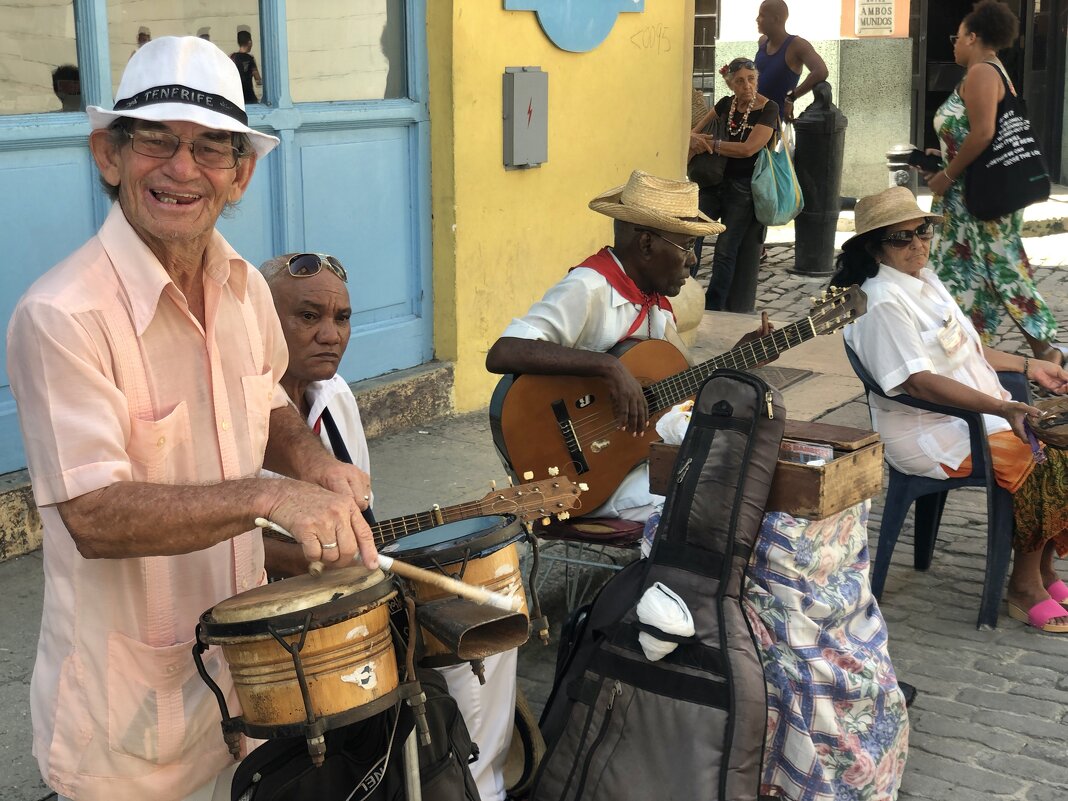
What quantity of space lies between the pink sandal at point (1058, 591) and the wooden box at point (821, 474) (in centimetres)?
147

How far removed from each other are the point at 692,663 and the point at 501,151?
405 centimetres

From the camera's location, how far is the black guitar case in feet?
9.98

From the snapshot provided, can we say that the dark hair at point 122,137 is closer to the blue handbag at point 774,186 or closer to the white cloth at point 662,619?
the white cloth at point 662,619

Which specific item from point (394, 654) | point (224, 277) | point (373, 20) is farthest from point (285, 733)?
point (373, 20)

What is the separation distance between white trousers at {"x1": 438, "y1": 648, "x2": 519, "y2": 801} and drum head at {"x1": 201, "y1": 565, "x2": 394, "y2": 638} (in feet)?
3.35

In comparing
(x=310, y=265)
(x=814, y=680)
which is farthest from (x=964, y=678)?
(x=310, y=265)

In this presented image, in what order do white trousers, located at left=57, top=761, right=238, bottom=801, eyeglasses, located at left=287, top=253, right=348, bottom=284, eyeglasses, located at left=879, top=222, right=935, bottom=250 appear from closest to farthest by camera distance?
white trousers, located at left=57, top=761, right=238, bottom=801, eyeglasses, located at left=287, top=253, right=348, bottom=284, eyeglasses, located at left=879, top=222, right=935, bottom=250

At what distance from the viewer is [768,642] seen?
3.24 meters

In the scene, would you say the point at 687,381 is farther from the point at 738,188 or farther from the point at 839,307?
the point at 738,188

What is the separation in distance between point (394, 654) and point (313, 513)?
376 mm

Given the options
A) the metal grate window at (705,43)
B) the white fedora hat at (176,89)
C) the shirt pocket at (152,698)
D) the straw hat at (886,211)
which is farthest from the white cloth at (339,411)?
the metal grate window at (705,43)

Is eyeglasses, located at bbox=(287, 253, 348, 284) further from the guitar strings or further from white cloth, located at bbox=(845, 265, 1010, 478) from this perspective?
white cloth, located at bbox=(845, 265, 1010, 478)

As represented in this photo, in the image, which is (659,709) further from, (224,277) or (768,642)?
(224,277)

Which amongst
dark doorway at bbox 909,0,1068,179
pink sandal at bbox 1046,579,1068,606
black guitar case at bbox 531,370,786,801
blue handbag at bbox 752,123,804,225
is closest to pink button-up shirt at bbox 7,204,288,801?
black guitar case at bbox 531,370,786,801
